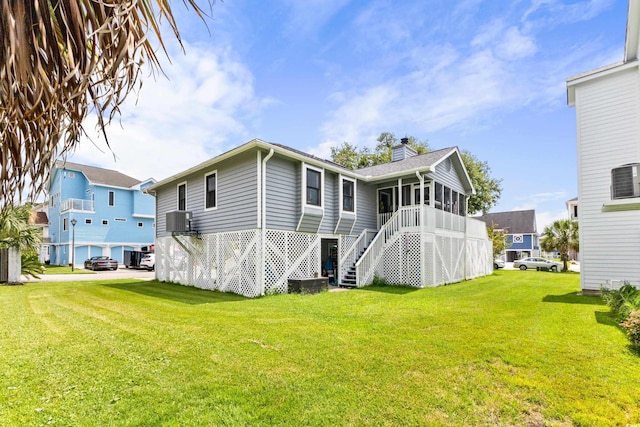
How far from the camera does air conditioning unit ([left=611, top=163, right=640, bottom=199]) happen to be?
6578 millimetres

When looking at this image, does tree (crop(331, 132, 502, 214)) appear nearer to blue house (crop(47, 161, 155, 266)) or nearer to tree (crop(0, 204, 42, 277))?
blue house (crop(47, 161, 155, 266))

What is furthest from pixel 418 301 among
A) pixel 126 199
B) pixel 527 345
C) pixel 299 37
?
pixel 126 199

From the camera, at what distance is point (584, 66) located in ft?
39.3

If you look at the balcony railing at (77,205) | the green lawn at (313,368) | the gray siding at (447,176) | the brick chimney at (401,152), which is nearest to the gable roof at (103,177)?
the balcony railing at (77,205)

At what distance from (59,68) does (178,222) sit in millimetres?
11939

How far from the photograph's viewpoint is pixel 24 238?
14.2 m

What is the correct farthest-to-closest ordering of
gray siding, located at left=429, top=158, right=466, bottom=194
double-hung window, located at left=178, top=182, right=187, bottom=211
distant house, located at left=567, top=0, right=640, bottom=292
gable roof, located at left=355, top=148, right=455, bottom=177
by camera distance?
1. gray siding, located at left=429, top=158, right=466, bottom=194
2. double-hung window, located at left=178, top=182, right=187, bottom=211
3. gable roof, located at left=355, top=148, right=455, bottom=177
4. distant house, located at left=567, top=0, right=640, bottom=292

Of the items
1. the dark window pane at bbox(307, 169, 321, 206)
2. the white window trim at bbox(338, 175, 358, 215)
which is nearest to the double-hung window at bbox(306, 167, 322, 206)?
the dark window pane at bbox(307, 169, 321, 206)

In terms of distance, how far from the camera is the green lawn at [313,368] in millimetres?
3109

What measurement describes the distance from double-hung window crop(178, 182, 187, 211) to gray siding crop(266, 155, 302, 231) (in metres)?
5.54

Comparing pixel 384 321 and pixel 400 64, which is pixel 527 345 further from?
pixel 400 64

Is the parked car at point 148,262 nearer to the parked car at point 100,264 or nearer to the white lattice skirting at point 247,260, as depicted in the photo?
the parked car at point 100,264

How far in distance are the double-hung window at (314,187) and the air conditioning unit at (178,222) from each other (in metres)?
4.95

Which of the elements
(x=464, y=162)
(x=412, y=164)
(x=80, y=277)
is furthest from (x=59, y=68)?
(x=464, y=162)
